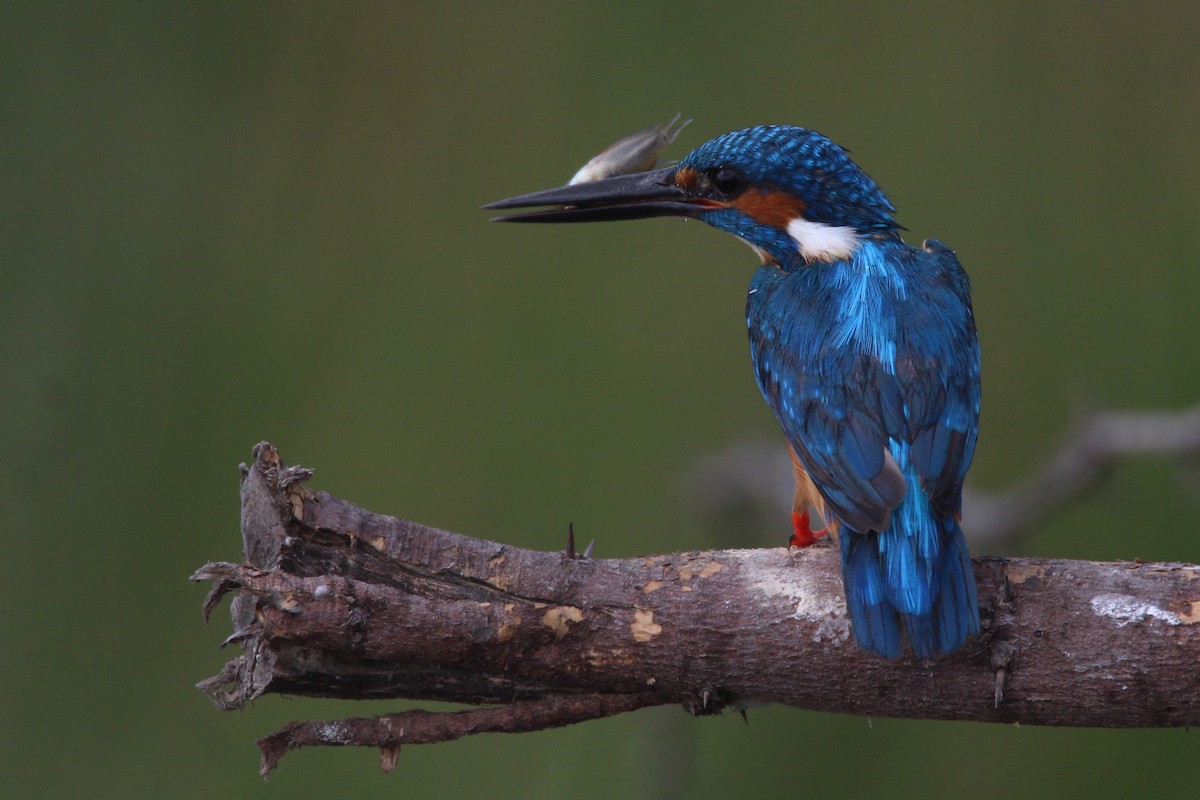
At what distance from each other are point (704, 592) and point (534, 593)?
0.61 ft

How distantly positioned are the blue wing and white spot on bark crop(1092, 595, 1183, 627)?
0.15 metres

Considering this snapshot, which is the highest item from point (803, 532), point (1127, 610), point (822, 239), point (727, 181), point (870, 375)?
point (727, 181)

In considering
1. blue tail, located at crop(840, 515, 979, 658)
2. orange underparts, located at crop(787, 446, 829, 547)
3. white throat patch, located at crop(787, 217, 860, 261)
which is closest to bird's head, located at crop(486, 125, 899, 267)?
white throat patch, located at crop(787, 217, 860, 261)

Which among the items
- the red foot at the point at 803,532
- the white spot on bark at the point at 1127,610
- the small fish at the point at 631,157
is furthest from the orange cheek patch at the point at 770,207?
the white spot on bark at the point at 1127,610

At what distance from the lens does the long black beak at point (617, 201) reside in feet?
6.08

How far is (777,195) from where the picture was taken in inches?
70.2

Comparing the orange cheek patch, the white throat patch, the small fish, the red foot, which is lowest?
the red foot

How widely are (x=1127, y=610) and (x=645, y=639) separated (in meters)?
0.51

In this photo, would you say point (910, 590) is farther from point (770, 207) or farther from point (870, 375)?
point (770, 207)

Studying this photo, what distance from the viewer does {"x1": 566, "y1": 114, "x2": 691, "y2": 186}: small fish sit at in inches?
79.4

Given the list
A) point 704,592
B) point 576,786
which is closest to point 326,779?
point 576,786

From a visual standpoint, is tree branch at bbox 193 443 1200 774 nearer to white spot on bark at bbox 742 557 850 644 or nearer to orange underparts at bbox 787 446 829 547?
white spot on bark at bbox 742 557 850 644

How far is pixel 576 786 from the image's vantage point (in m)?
2.99

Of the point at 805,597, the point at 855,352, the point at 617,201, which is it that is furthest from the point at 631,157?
the point at 805,597
